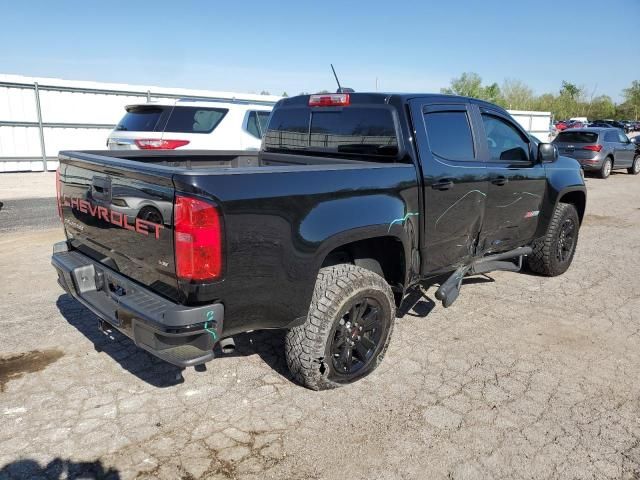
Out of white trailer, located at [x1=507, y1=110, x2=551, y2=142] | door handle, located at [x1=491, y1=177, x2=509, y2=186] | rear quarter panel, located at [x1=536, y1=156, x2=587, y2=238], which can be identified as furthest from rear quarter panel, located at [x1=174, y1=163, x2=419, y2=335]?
white trailer, located at [x1=507, y1=110, x2=551, y2=142]

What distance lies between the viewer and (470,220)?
4.09 meters

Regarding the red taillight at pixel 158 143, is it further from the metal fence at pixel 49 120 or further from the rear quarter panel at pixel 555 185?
the metal fence at pixel 49 120

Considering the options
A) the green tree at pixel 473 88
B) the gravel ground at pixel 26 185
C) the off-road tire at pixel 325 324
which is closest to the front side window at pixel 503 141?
the off-road tire at pixel 325 324

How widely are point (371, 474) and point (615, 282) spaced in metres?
4.44

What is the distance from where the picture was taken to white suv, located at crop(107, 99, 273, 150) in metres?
8.34

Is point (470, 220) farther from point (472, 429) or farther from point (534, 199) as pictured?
point (472, 429)

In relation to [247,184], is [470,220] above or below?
below

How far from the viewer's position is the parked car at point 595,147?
1580cm

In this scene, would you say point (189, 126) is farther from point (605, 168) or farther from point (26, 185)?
point (605, 168)

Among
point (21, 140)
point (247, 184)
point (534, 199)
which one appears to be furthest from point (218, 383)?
point (21, 140)

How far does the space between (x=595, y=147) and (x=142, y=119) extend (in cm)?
1375

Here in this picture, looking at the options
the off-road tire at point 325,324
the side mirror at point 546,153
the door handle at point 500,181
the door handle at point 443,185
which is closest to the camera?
the off-road tire at point 325,324

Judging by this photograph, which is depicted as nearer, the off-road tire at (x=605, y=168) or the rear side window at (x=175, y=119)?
the rear side window at (x=175, y=119)

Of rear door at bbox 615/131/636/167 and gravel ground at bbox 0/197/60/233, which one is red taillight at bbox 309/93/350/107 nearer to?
gravel ground at bbox 0/197/60/233
